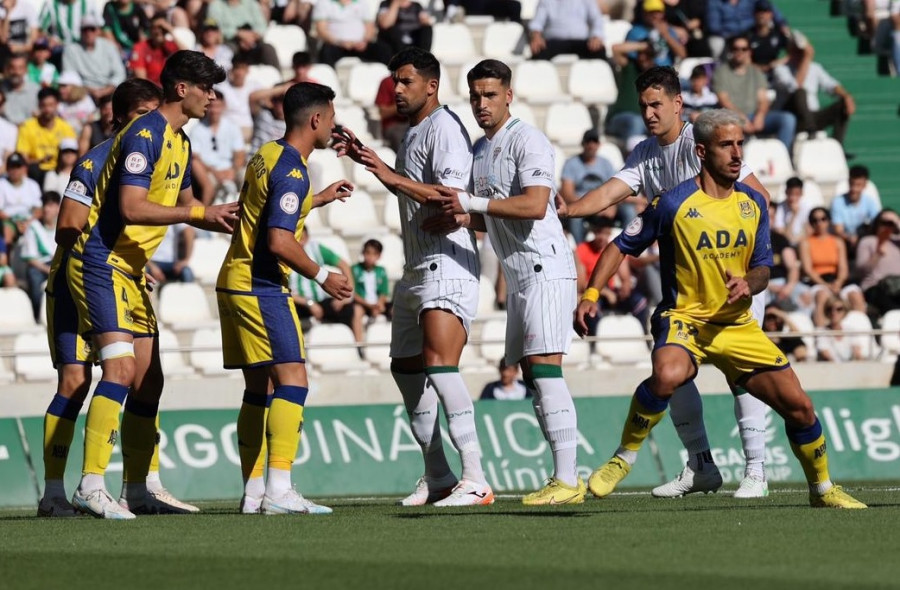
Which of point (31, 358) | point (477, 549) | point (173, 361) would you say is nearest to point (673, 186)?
point (477, 549)

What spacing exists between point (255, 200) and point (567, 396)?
90.7 inches

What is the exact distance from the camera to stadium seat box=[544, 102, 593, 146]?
21.9 meters

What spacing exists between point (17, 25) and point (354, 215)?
5051 millimetres

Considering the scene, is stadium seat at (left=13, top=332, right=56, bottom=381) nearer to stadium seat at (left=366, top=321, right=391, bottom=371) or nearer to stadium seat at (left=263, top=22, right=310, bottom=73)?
stadium seat at (left=366, top=321, right=391, bottom=371)

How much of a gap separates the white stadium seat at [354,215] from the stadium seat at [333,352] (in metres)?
2.36

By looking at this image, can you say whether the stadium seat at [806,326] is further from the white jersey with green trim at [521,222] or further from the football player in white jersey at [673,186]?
the white jersey with green trim at [521,222]

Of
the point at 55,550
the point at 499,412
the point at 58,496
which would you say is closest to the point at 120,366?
the point at 58,496

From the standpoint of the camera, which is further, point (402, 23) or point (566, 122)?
point (402, 23)

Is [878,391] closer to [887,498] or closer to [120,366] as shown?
[887,498]

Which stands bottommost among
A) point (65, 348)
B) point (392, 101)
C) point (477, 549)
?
point (477, 549)

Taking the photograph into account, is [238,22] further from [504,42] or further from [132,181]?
[132,181]

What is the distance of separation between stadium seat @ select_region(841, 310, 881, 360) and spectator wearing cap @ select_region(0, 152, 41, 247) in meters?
8.91

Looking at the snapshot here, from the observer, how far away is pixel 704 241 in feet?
31.5

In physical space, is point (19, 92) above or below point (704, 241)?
above
